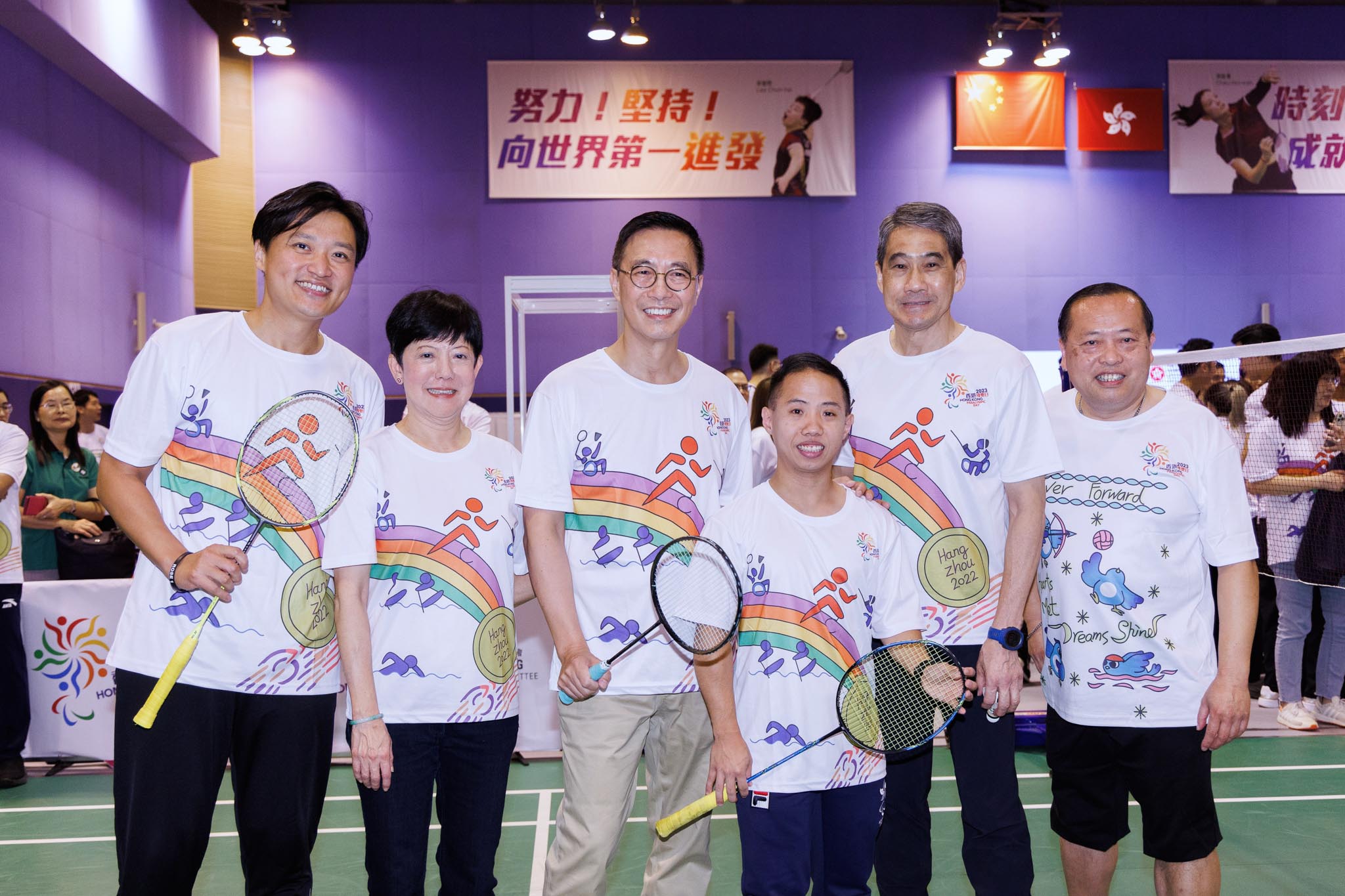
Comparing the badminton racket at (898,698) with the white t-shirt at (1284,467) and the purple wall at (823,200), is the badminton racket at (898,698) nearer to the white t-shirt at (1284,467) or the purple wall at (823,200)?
the white t-shirt at (1284,467)

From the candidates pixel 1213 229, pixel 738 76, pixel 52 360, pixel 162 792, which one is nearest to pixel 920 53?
pixel 738 76

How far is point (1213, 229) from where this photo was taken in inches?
578

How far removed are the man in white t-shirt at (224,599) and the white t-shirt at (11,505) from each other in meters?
4.15

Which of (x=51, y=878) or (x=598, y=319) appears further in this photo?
(x=598, y=319)

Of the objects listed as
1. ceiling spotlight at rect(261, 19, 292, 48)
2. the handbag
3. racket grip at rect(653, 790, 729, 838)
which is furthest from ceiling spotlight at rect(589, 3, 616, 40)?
racket grip at rect(653, 790, 729, 838)

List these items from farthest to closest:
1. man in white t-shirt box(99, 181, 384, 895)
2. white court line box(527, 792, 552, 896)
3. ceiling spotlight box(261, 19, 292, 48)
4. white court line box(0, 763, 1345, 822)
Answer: ceiling spotlight box(261, 19, 292, 48) → white court line box(0, 763, 1345, 822) → white court line box(527, 792, 552, 896) → man in white t-shirt box(99, 181, 384, 895)

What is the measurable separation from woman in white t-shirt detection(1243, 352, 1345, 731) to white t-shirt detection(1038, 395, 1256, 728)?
4131 millimetres

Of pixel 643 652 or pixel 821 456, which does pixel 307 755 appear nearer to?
pixel 643 652

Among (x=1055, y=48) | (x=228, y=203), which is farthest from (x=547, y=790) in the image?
(x=1055, y=48)

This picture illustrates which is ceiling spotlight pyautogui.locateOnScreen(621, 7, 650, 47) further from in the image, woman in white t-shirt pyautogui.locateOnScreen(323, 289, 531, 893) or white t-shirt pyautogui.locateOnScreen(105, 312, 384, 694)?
white t-shirt pyautogui.locateOnScreen(105, 312, 384, 694)

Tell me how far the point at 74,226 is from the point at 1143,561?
10.6 metres

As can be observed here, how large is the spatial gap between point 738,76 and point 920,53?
8.57 feet

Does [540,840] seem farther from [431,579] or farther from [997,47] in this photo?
[997,47]

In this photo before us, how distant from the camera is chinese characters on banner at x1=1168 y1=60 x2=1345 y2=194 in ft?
47.8
